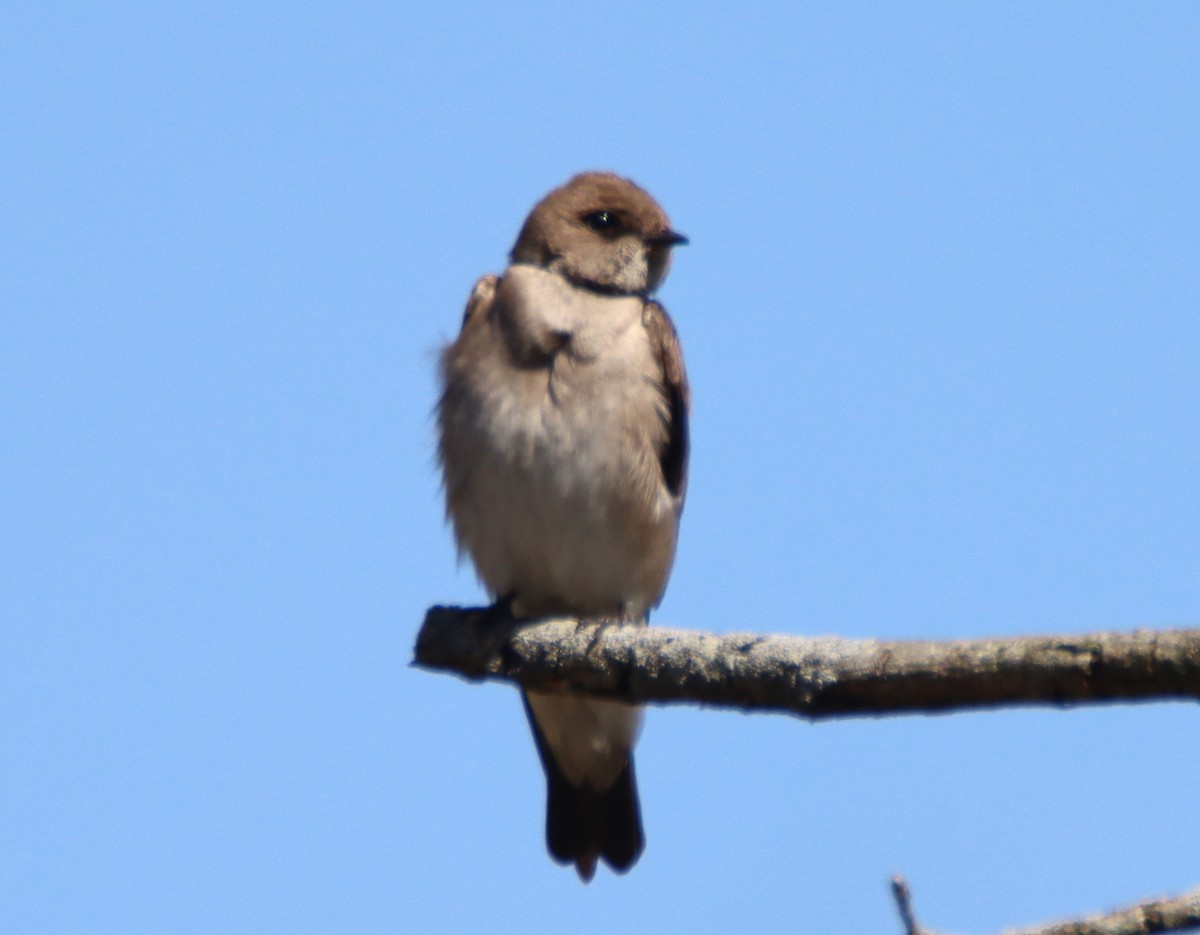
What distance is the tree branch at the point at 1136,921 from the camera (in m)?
3.38

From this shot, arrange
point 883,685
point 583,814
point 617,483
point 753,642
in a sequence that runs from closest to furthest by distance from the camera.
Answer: point 883,685 → point 753,642 → point 617,483 → point 583,814

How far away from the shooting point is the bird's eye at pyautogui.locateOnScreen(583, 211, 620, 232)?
23.9ft

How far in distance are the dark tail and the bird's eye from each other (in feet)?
7.69

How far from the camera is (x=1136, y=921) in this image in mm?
3404

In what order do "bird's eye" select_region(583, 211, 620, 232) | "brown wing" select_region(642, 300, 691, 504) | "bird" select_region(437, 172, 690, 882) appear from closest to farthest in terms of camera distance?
"bird" select_region(437, 172, 690, 882) < "brown wing" select_region(642, 300, 691, 504) < "bird's eye" select_region(583, 211, 620, 232)

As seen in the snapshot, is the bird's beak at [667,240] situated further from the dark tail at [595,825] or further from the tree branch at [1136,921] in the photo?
the tree branch at [1136,921]

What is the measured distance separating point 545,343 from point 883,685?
9.84 feet

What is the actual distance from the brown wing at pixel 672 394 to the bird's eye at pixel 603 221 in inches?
22.5

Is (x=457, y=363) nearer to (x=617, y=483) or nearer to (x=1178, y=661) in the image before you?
(x=617, y=483)

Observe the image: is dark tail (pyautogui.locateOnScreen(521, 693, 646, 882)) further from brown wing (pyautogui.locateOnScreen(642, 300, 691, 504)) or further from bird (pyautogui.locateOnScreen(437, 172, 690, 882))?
brown wing (pyautogui.locateOnScreen(642, 300, 691, 504))

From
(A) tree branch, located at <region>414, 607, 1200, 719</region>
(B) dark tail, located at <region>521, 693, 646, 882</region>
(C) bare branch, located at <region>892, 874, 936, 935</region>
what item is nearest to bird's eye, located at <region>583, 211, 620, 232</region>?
(B) dark tail, located at <region>521, 693, 646, 882</region>

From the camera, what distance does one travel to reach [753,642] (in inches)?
158

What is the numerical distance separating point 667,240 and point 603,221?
0.30 meters

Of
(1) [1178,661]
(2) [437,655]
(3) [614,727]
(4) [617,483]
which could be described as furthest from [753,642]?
(3) [614,727]
